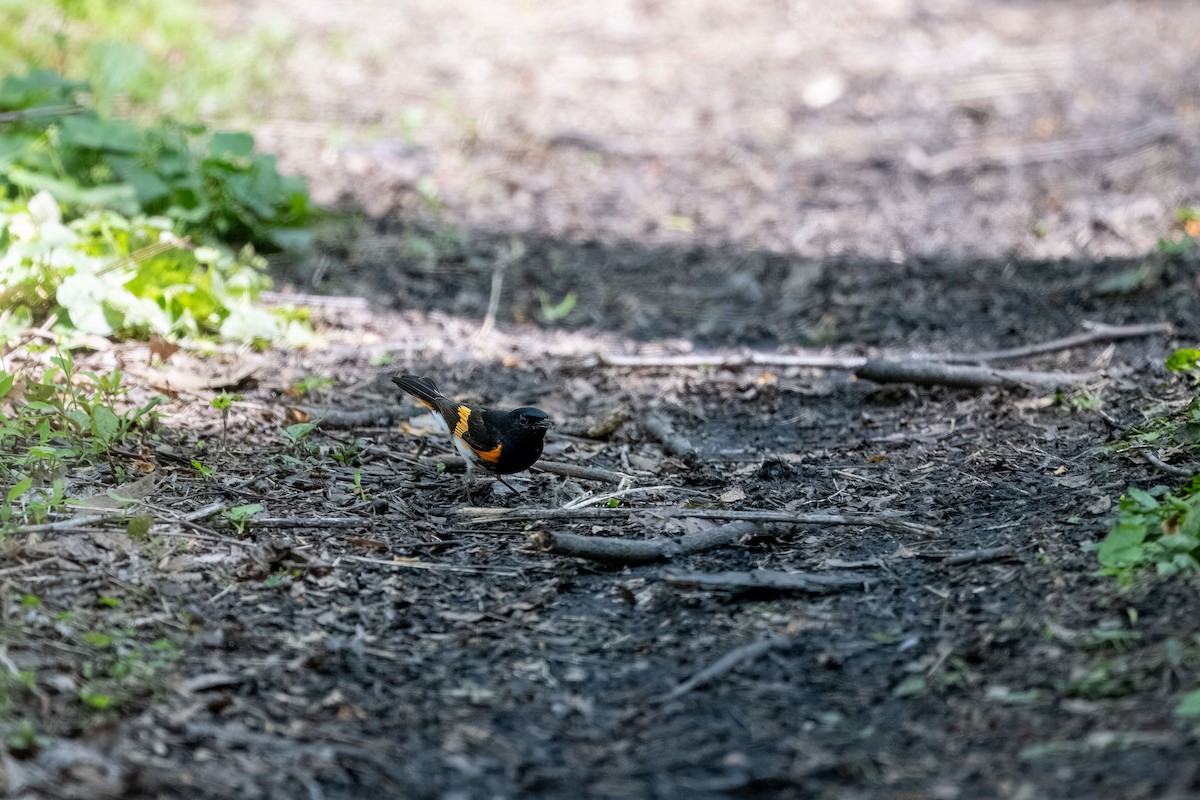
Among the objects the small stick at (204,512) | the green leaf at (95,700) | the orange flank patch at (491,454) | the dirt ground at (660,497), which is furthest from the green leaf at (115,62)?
the green leaf at (95,700)

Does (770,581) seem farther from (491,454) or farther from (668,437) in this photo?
(668,437)

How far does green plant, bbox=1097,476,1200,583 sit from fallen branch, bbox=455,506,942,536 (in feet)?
2.27

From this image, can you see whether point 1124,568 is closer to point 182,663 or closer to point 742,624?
point 742,624

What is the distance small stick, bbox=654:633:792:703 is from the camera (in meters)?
2.92

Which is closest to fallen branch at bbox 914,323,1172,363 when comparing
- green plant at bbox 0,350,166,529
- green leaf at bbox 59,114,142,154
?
green plant at bbox 0,350,166,529

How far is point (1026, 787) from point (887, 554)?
4.24 feet

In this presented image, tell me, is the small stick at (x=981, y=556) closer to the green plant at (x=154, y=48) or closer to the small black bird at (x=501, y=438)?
the small black bird at (x=501, y=438)

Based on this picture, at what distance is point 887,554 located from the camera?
3.62 metres

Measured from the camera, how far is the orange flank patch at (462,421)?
429cm

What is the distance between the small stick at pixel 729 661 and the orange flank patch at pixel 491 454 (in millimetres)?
1378

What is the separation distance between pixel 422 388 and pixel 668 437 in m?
1.13

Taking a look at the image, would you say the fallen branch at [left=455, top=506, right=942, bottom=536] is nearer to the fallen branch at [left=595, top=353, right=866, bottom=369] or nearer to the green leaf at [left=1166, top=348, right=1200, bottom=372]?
the green leaf at [left=1166, top=348, right=1200, bottom=372]

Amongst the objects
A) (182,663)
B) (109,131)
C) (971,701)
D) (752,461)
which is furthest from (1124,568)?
(109,131)

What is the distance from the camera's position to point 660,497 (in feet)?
13.8
